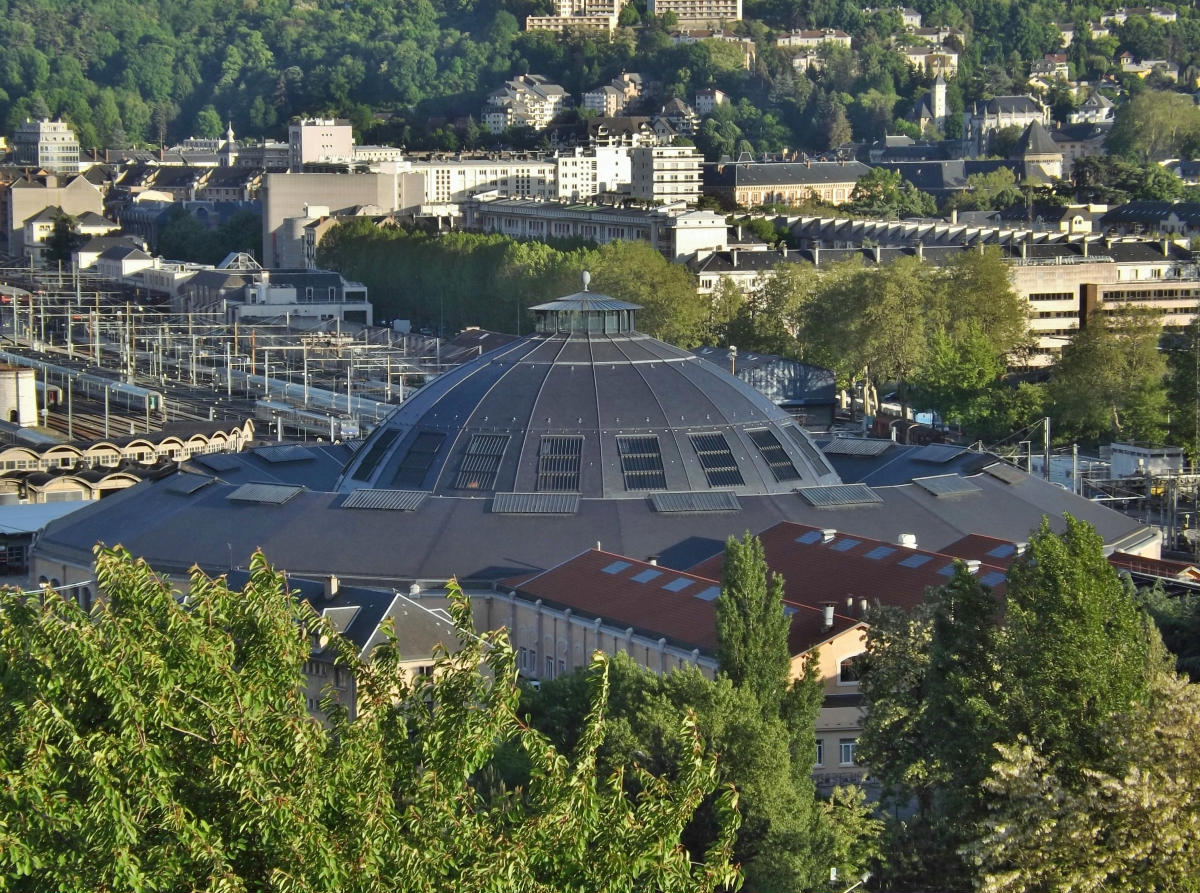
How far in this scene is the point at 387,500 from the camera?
5516 centimetres

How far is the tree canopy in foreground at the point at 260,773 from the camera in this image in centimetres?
2069

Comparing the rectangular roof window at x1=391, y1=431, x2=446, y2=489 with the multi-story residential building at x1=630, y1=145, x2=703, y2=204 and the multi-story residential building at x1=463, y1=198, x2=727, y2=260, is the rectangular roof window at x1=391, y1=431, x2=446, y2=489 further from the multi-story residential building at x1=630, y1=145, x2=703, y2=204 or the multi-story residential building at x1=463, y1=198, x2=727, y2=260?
the multi-story residential building at x1=630, y1=145, x2=703, y2=204

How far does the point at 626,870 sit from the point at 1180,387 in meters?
77.5

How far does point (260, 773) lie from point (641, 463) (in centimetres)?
3542

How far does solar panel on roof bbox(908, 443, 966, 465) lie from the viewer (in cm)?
6116

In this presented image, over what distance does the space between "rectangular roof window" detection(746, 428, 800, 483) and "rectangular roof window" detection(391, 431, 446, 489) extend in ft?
25.7

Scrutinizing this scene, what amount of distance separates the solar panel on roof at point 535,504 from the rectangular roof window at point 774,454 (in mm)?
5190

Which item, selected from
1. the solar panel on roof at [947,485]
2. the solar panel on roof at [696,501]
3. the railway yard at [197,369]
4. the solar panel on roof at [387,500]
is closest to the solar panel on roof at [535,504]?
the solar panel on roof at [387,500]

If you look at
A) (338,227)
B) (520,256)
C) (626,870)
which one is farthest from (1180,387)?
(338,227)

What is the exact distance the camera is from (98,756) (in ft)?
67.3

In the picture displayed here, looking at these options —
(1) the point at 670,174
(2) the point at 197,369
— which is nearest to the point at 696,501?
(2) the point at 197,369

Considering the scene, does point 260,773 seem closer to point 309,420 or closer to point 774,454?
point 774,454

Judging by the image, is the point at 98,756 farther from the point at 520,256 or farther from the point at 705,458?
the point at 520,256

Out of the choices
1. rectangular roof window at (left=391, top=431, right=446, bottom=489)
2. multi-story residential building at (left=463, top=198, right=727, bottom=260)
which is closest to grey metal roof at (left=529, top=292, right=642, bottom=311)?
rectangular roof window at (left=391, top=431, right=446, bottom=489)
